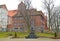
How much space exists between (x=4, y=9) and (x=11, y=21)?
615 centimetres

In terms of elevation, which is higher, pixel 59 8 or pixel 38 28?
pixel 59 8

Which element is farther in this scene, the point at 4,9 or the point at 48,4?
the point at 4,9

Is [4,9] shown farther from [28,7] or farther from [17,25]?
[28,7]

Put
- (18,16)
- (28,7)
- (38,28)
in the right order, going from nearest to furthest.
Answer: (28,7) < (38,28) < (18,16)

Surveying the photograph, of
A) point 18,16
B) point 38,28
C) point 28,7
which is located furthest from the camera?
point 18,16

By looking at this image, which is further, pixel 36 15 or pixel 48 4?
pixel 36 15

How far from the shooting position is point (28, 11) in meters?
57.5

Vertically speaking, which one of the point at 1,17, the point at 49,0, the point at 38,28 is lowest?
the point at 38,28

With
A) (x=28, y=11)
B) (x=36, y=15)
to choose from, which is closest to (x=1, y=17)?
(x=36, y=15)

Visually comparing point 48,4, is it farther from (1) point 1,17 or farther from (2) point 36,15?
(1) point 1,17

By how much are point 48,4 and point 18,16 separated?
2336cm

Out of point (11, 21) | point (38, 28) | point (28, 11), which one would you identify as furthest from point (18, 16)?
point (28, 11)

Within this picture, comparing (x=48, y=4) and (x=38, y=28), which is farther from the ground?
(x=48, y=4)

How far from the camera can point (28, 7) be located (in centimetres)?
5606
